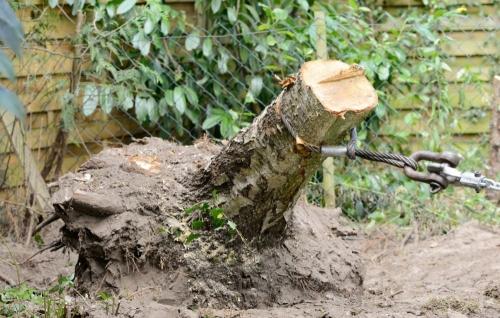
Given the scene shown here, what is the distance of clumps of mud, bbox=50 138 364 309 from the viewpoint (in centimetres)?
364

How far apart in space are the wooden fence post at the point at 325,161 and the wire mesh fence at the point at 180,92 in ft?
0.18

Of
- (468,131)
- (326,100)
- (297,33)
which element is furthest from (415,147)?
(326,100)

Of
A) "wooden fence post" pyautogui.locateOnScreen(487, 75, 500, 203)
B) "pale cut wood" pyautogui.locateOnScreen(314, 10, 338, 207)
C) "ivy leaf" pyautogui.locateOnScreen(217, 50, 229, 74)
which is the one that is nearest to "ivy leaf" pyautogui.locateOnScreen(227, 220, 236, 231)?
"pale cut wood" pyautogui.locateOnScreen(314, 10, 338, 207)

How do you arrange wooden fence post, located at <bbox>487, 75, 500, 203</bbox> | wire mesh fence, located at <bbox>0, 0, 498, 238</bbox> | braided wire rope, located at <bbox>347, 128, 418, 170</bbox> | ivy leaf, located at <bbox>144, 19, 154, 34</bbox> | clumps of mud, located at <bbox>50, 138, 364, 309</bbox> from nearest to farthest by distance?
braided wire rope, located at <bbox>347, 128, 418, 170</bbox> → clumps of mud, located at <bbox>50, 138, 364, 309</bbox> → wire mesh fence, located at <bbox>0, 0, 498, 238</bbox> → ivy leaf, located at <bbox>144, 19, 154, 34</bbox> → wooden fence post, located at <bbox>487, 75, 500, 203</bbox>

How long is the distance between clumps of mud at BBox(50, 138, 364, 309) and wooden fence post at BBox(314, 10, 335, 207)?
5.98 ft

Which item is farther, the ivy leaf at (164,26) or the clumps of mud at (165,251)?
the ivy leaf at (164,26)

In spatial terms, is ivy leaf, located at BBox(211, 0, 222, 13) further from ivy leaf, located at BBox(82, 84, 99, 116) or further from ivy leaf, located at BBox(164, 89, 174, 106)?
ivy leaf, located at BBox(82, 84, 99, 116)

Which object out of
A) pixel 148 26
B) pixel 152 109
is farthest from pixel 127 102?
pixel 148 26

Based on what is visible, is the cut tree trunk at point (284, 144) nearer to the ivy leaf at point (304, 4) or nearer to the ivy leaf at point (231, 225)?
the ivy leaf at point (231, 225)

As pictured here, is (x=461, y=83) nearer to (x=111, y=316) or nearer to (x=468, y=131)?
(x=468, y=131)

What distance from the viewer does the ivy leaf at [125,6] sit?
18.1ft

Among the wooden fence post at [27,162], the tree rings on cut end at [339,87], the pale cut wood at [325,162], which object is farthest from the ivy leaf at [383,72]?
the tree rings on cut end at [339,87]

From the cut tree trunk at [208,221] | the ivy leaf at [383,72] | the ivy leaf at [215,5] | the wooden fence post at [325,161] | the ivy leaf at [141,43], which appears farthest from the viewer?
the ivy leaf at [383,72]

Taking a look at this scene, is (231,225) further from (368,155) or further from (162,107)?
(162,107)
